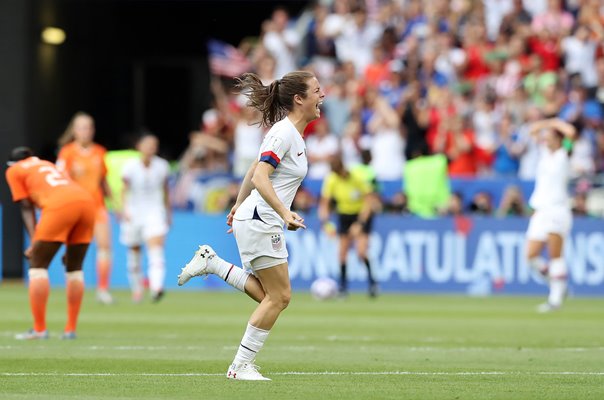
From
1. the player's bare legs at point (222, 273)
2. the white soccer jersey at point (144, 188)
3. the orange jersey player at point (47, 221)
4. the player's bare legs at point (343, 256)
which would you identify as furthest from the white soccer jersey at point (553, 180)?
the player's bare legs at point (222, 273)

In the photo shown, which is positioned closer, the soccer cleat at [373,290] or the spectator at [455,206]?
the soccer cleat at [373,290]

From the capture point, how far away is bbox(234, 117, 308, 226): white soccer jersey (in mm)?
9633

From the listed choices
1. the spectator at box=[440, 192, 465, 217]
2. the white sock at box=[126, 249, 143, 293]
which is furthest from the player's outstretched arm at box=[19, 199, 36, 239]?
the spectator at box=[440, 192, 465, 217]

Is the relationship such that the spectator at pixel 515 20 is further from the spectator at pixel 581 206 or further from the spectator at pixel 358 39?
the spectator at pixel 581 206

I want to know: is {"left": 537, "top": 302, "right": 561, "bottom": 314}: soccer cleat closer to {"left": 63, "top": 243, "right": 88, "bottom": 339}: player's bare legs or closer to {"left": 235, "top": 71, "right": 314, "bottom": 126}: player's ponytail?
{"left": 63, "top": 243, "right": 88, "bottom": 339}: player's bare legs

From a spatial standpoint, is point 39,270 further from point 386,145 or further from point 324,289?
point 386,145

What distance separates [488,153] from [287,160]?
52.5 ft

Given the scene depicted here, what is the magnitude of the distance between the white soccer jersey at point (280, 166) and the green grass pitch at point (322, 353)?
1222 mm

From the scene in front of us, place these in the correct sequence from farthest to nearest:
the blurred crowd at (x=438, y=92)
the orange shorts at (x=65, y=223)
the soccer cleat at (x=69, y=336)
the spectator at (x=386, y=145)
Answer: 1. the spectator at (x=386, y=145)
2. the blurred crowd at (x=438, y=92)
3. the soccer cleat at (x=69, y=336)
4. the orange shorts at (x=65, y=223)

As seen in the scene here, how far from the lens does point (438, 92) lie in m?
26.0

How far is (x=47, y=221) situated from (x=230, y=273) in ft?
12.6

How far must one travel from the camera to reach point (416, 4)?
93.1ft

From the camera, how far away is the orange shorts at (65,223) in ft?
43.8

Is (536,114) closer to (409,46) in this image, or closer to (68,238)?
(409,46)
